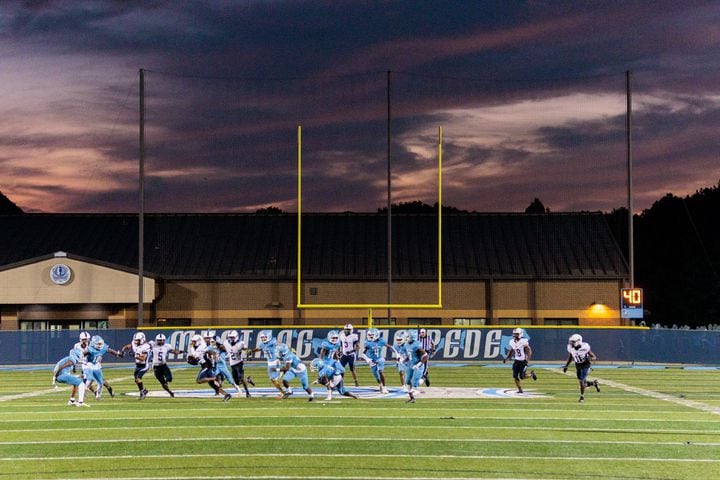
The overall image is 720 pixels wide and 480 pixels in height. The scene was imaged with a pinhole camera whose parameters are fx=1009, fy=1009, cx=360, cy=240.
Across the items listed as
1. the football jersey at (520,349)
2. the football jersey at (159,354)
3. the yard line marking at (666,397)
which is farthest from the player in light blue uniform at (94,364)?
the yard line marking at (666,397)

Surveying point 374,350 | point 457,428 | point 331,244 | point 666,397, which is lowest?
point 666,397

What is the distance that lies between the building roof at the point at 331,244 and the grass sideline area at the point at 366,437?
23318 mm

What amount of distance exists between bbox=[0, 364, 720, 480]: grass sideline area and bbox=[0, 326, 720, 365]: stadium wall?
12.8 meters

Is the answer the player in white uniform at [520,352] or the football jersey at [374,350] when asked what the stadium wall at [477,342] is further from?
the player in white uniform at [520,352]

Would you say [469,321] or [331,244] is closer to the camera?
[469,321]

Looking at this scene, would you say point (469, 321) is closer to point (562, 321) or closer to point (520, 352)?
point (562, 321)

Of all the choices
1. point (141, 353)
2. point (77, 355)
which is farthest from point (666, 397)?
point (77, 355)

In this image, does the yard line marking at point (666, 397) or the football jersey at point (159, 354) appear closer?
the yard line marking at point (666, 397)

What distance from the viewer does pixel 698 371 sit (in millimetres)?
33719

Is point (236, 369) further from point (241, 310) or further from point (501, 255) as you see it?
point (501, 255)

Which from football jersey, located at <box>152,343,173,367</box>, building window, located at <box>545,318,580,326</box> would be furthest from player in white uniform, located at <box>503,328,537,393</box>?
building window, located at <box>545,318,580,326</box>

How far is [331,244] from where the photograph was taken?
50.1 m

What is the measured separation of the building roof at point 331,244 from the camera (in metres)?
48.2

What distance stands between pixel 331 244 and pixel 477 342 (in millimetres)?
13375
